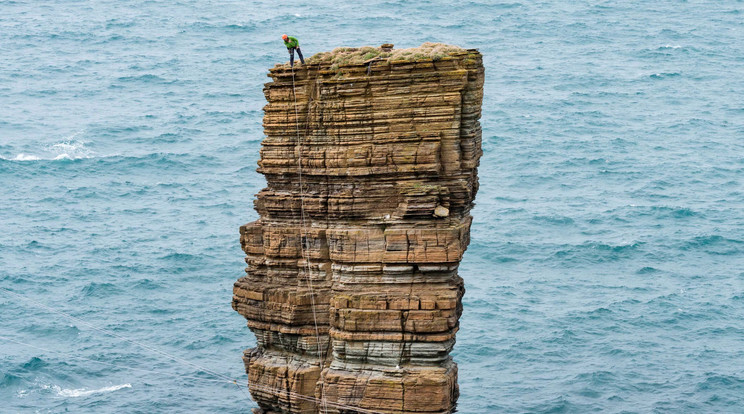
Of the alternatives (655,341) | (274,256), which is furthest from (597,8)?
(274,256)

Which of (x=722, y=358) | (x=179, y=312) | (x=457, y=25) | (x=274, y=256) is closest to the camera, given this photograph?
(x=274, y=256)

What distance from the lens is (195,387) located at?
71.9 metres

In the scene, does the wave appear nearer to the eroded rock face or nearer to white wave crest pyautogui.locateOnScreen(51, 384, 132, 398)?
white wave crest pyautogui.locateOnScreen(51, 384, 132, 398)

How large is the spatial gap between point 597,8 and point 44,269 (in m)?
97.4

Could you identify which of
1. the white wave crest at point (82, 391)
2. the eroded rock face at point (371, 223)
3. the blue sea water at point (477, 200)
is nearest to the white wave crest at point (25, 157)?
the blue sea water at point (477, 200)

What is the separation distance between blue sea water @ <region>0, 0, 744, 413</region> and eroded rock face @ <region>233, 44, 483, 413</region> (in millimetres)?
18665

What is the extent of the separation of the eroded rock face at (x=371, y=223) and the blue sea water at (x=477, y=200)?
61.2 feet

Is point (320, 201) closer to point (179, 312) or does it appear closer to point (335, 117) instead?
point (335, 117)

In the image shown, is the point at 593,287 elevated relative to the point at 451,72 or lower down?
lower down

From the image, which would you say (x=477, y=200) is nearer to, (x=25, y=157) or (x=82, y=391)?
(x=25, y=157)

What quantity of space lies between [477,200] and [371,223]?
57525 mm

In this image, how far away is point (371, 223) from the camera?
50125mm

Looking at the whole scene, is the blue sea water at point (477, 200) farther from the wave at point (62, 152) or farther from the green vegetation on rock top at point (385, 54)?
the green vegetation on rock top at point (385, 54)

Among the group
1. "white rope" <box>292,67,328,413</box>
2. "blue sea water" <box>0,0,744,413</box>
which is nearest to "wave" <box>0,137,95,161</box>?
"blue sea water" <box>0,0,744,413</box>
